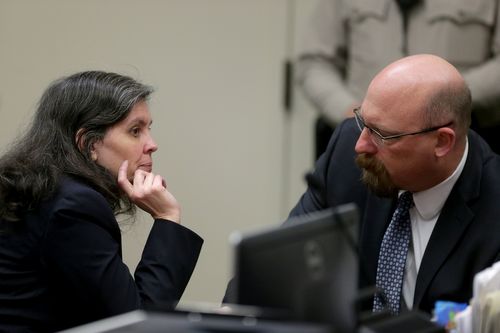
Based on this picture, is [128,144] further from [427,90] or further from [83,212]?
[427,90]

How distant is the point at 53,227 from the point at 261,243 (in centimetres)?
85

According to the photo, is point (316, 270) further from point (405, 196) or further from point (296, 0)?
point (296, 0)

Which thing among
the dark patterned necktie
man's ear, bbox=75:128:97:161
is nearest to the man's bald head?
the dark patterned necktie

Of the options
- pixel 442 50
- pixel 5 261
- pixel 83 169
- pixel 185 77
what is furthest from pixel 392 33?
pixel 5 261

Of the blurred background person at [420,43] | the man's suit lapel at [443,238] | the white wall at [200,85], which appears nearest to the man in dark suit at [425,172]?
the man's suit lapel at [443,238]

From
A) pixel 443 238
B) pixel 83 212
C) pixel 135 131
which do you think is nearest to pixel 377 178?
pixel 443 238

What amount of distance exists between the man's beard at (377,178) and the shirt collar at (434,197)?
7cm

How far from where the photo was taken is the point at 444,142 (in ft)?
7.72

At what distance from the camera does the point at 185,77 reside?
434 cm

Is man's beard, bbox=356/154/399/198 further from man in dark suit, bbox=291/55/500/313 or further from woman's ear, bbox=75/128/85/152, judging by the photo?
woman's ear, bbox=75/128/85/152

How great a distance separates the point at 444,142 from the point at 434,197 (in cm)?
14

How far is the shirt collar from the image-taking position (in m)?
2.35

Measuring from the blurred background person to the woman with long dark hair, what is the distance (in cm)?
127

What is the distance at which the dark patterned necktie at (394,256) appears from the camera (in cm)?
227
